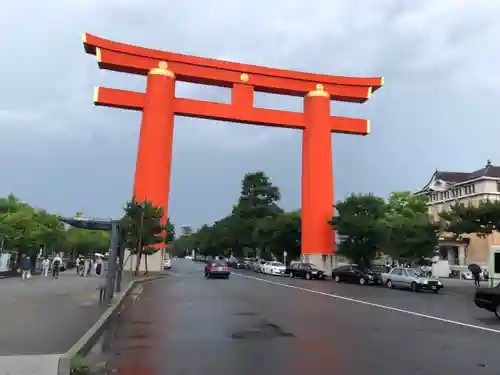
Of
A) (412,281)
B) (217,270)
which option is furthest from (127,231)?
(412,281)

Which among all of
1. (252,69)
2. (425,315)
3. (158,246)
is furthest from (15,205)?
(425,315)

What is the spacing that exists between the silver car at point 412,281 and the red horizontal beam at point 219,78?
62.1 ft

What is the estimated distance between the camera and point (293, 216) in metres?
57.8

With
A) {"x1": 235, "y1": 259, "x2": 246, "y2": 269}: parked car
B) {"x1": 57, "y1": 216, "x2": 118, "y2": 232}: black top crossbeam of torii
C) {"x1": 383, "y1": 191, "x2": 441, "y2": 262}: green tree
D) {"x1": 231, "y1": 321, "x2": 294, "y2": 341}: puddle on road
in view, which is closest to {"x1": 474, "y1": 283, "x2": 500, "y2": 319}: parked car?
{"x1": 231, "y1": 321, "x2": 294, "y2": 341}: puddle on road

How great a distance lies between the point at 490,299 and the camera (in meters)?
14.0

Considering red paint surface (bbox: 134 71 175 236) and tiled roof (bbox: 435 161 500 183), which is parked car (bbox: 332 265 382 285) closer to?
red paint surface (bbox: 134 71 175 236)

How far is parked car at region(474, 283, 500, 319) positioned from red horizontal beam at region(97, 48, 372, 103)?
29.2m

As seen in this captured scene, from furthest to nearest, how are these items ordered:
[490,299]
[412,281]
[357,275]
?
1. [357,275]
2. [412,281]
3. [490,299]

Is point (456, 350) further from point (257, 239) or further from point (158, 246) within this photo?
point (257, 239)

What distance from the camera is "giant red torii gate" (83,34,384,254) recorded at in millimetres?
38656

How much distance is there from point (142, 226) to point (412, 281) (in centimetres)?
1844

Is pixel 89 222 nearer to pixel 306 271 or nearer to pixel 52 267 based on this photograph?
pixel 52 267

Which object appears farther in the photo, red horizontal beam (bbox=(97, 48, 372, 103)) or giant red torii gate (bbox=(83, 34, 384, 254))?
giant red torii gate (bbox=(83, 34, 384, 254))

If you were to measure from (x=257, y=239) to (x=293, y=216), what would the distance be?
1007 cm
